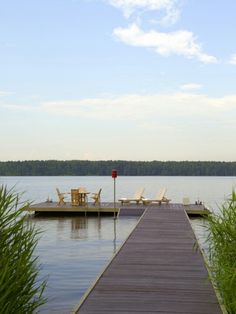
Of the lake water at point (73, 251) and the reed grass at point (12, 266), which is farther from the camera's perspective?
the lake water at point (73, 251)

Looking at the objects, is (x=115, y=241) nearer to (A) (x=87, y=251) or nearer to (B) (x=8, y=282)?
(A) (x=87, y=251)

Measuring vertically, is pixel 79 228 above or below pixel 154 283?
below

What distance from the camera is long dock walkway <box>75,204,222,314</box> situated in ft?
22.6

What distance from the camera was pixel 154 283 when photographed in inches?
323

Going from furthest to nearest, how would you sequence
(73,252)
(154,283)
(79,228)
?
(79,228) < (73,252) < (154,283)

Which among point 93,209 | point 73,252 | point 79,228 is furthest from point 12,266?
point 93,209

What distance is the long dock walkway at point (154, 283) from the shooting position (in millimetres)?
6895

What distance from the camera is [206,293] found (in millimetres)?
7641

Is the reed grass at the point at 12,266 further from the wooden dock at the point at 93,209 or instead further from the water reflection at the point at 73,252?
the wooden dock at the point at 93,209

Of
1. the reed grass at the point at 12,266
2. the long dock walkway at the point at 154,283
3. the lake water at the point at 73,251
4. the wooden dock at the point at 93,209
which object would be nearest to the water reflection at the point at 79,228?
the lake water at the point at 73,251

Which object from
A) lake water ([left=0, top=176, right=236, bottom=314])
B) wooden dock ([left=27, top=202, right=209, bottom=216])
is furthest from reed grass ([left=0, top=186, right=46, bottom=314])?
wooden dock ([left=27, top=202, right=209, bottom=216])

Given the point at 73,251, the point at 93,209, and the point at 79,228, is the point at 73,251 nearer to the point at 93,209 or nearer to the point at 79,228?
the point at 79,228

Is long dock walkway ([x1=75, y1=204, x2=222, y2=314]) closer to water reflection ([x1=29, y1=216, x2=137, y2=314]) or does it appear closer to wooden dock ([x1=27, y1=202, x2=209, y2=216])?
water reflection ([x1=29, y1=216, x2=137, y2=314])

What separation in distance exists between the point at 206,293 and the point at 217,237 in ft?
4.38
